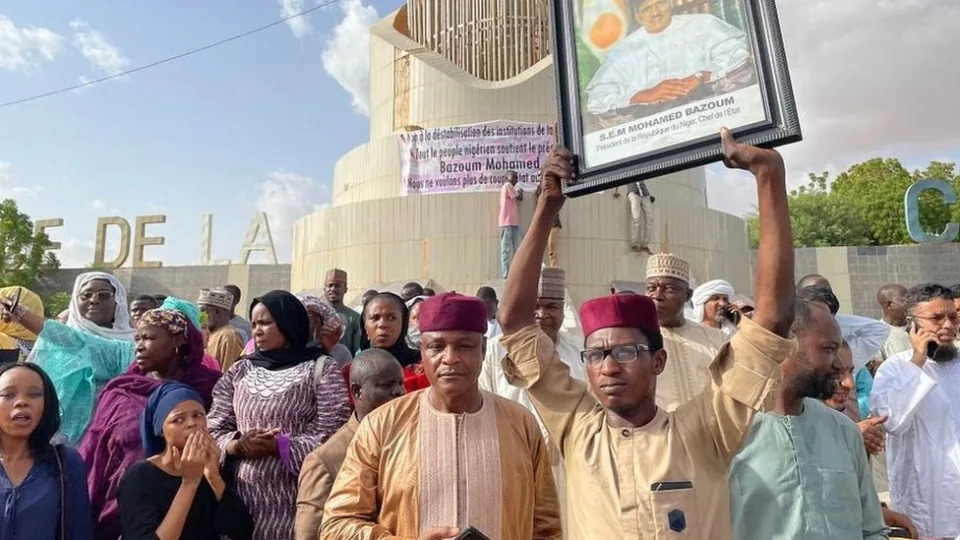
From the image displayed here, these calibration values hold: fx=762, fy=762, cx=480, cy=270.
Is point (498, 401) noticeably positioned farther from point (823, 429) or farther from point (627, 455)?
point (823, 429)

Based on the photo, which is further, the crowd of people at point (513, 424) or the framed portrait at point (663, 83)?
the framed portrait at point (663, 83)

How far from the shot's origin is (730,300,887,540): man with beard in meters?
2.18

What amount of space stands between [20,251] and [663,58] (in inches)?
1017

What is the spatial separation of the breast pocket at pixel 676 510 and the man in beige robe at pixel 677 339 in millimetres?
1404

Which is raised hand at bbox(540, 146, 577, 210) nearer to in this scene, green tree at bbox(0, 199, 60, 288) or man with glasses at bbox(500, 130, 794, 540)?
man with glasses at bbox(500, 130, 794, 540)

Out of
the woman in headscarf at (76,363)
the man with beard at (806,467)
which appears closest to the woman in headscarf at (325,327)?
the woman in headscarf at (76,363)

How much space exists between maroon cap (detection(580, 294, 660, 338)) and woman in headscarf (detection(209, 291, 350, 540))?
1.37 metres

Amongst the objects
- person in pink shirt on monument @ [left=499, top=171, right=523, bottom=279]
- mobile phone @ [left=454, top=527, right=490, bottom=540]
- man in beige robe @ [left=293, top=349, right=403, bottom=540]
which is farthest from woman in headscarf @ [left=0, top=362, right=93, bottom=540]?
person in pink shirt on monument @ [left=499, top=171, right=523, bottom=279]

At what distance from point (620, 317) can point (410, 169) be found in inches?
489

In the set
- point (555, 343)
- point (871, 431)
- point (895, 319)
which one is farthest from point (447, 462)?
point (895, 319)

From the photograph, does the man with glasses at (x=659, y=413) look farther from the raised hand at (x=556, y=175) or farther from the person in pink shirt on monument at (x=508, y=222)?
the person in pink shirt on monument at (x=508, y=222)

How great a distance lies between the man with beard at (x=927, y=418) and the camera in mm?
3447

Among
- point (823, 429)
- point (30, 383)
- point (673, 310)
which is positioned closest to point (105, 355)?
point (30, 383)

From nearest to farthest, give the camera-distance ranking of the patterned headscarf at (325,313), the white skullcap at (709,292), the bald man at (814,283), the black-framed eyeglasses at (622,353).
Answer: the black-framed eyeglasses at (622,353) → the patterned headscarf at (325,313) → the bald man at (814,283) → the white skullcap at (709,292)
